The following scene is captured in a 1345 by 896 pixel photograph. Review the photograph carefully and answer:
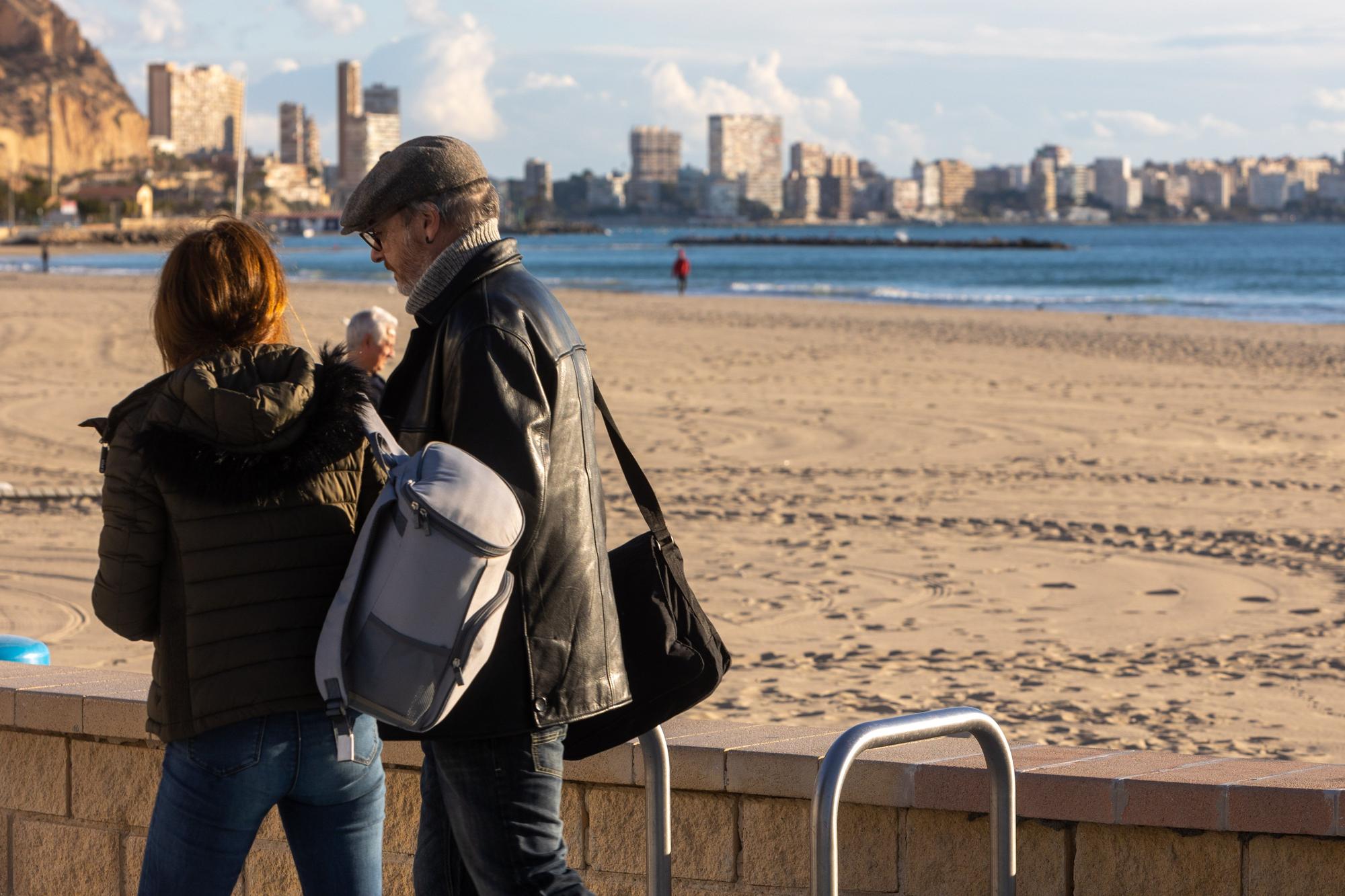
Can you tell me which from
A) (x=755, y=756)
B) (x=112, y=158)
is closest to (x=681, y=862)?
(x=755, y=756)

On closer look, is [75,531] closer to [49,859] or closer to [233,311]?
[49,859]

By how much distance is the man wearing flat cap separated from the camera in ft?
7.68

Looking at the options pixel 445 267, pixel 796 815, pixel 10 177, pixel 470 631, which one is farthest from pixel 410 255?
pixel 10 177

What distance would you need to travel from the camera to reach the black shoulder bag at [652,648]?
103 inches

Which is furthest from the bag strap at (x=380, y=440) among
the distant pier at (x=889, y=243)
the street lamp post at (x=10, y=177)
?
the street lamp post at (x=10, y=177)

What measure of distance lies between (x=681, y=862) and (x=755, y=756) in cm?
31

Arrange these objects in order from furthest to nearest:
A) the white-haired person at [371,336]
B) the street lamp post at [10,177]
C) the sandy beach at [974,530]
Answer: the street lamp post at [10,177]
the sandy beach at [974,530]
the white-haired person at [371,336]

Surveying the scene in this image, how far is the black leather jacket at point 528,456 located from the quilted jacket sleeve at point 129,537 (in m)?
0.40

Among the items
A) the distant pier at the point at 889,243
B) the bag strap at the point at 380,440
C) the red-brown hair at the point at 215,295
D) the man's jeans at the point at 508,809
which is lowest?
the man's jeans at the point at 508,809

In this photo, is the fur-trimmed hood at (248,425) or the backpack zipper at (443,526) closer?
the backpack zipper at (443,526)

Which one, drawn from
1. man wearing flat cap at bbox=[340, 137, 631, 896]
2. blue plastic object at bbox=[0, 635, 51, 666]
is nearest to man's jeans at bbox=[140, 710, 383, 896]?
man wearing flat cap at bbox=[340, 137, 631, 896]

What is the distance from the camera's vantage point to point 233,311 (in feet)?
8.15

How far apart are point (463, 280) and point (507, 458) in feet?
1.02

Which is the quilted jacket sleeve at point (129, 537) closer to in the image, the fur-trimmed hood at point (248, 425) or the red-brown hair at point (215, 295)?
the fur-trimmed hood at point (248, 425)
